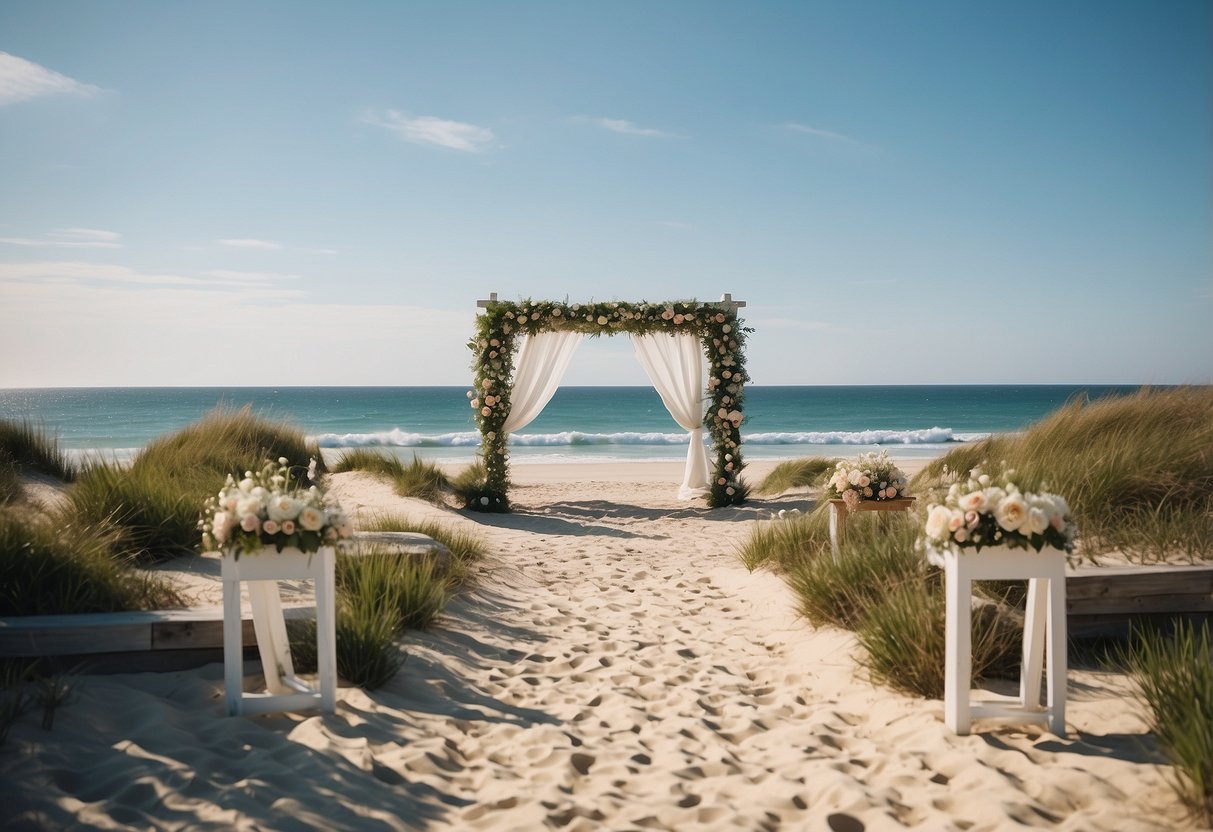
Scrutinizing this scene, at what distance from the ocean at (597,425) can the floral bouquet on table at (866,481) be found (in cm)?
859

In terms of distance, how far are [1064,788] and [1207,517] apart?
2796 mm

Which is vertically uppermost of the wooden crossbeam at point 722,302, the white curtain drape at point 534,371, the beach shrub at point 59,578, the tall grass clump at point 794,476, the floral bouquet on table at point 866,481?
the wooden crossbeam at point 722,302

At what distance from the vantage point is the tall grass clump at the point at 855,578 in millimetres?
4355

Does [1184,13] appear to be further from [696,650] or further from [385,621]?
[385,621]

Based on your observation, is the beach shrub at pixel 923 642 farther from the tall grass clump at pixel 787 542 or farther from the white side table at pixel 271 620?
the white side table at pixel 271 620

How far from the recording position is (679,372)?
11156 millimetres

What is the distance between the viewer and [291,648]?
12.5ft

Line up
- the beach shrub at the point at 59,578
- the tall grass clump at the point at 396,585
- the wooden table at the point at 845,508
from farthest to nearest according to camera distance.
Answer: the wooden table at the point at 845,508, the tall grass clump at the point at 396,585, the beach shrub at the point at 59,578

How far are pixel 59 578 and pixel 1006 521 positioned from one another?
4.13m

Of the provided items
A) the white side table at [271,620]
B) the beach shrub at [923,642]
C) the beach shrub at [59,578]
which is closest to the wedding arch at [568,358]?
the beach shrub at [59,578]

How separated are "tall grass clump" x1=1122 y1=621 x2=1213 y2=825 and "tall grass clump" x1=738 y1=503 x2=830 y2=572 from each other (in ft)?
9.60

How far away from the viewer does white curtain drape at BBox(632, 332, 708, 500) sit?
11062 millimetres

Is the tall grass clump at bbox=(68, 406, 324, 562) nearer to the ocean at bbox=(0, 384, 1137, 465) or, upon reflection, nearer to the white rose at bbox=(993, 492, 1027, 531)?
the ocean at bbox=(0, 384, 1137, 465)

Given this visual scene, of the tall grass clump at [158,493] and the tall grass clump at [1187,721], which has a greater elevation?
the tall grass clump at [158,493]
